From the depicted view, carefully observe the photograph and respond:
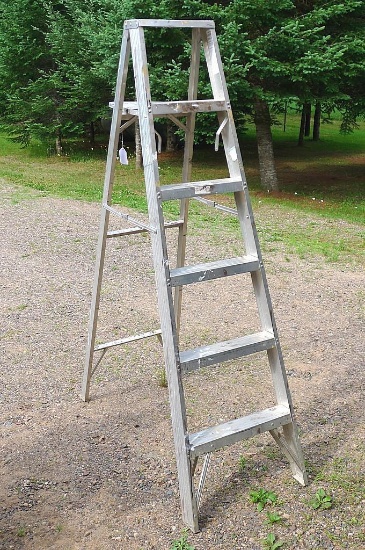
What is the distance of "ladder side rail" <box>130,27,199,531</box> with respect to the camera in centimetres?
281

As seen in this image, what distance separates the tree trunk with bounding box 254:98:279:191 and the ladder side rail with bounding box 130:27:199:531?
364 inches

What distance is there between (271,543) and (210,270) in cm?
135

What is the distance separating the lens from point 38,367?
4684 mm

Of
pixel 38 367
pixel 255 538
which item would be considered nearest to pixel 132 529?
pixel 255 538

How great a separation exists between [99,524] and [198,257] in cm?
494

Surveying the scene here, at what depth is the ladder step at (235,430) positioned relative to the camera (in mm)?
2906

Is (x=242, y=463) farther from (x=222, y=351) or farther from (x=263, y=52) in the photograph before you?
(x=263, y=52)

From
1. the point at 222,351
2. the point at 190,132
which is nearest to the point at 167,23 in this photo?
the point at 190,132

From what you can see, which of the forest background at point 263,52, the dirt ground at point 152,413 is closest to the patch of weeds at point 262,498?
the dirt ground at point 152,413

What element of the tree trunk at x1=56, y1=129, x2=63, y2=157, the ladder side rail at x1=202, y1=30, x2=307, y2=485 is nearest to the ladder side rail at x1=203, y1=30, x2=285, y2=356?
the ladder side rail at x1=202, y1=30, x2=307, y2=485

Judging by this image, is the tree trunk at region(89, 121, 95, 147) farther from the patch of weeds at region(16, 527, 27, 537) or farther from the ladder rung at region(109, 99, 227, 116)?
the patch of weeds at region(16, 527, 27, 537)

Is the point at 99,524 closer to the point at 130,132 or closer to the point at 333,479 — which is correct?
the point at 333,479

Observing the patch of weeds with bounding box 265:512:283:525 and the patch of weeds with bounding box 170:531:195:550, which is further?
the patch of weeds with bounding box 265:512:283:525

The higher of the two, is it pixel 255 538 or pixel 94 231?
pixel 255 538
